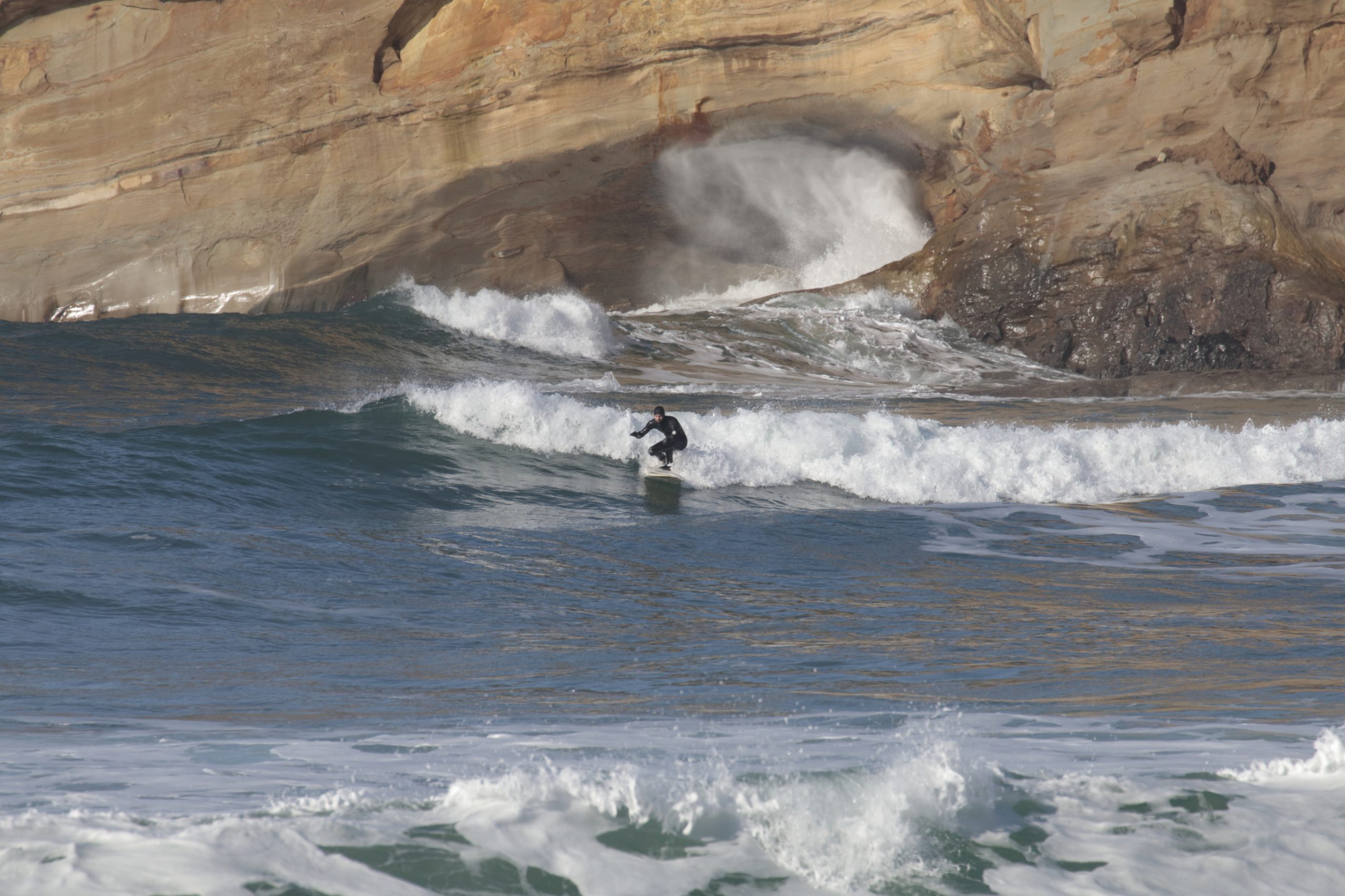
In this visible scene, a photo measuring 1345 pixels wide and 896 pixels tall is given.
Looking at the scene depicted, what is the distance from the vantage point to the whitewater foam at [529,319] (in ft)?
55.8

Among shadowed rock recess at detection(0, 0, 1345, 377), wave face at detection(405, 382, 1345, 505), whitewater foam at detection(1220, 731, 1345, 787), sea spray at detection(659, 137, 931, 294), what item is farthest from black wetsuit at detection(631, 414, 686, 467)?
sea spray at detection(659, 137, 931, 294)

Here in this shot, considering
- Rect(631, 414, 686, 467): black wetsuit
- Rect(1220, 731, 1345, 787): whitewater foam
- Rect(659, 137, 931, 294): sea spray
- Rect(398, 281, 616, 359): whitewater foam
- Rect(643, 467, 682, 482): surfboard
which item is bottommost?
Rect(1220, 731, 1345, 787): whitewater foam

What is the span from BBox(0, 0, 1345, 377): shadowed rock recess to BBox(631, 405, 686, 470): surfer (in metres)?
8.79

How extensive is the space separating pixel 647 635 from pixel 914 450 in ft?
18.6

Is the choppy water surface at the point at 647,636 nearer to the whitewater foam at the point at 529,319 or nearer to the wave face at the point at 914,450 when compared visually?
the wave face at the point at 914,450

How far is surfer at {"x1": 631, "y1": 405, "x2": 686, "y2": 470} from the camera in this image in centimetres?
1025


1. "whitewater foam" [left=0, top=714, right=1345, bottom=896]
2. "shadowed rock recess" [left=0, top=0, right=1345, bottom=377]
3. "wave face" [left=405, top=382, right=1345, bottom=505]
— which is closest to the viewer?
"whitewater foam" [left=0, top=714, right=1345, bottom=896]

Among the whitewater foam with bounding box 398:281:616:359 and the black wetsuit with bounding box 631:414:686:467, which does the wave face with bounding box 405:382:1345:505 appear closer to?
the black wetsuit with bounding box 631:414:686:467

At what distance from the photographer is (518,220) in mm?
18547

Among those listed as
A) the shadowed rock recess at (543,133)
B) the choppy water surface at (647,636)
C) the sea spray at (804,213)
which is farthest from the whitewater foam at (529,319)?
the sea spray at (804,213)

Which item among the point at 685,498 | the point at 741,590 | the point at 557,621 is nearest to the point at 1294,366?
the point at 685,498

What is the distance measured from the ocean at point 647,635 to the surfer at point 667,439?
228 mm

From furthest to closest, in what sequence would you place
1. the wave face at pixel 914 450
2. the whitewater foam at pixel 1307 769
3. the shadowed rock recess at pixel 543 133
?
the shadowed rock recess at pixel 543 133
the wave face at pixel 914 450
the whitewater foam at pixel 1307 769

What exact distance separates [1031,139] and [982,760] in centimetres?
1623
